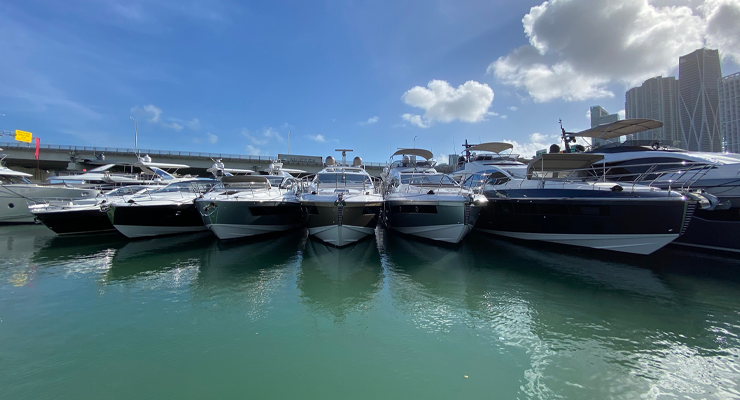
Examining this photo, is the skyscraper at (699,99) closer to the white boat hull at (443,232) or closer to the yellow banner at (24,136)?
the white boat hull at (443,232)

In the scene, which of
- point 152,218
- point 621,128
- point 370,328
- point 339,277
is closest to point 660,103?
point 621,128

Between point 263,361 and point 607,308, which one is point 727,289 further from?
point 263,361

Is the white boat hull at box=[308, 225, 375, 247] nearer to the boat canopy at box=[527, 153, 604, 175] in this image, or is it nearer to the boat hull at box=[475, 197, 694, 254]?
the boat hull at box=[475, 197, 694, 254]

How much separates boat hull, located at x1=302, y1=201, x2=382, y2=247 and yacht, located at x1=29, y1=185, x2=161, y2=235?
750 centimetres

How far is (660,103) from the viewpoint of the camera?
33.2 metres

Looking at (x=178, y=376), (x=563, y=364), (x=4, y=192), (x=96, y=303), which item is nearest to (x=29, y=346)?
(x=96, y=303)

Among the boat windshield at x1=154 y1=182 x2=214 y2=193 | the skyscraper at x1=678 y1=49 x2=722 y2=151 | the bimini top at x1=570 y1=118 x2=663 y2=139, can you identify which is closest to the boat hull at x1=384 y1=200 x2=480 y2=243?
the boat windshield at x1=154 y1=182 x2=214 y2=193

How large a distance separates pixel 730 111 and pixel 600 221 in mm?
32802

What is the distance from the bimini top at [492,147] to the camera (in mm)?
21328

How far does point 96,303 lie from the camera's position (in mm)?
5828

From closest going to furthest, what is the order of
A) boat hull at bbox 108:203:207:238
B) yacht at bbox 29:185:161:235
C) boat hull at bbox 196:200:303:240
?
boat hull at bbox 196:200:303:240
boat hull at bbox 108:203:207:238
yacht at bbox 29:185:161:235

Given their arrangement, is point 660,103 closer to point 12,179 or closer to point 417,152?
point 417,152

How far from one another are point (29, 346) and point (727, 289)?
12.7 meters

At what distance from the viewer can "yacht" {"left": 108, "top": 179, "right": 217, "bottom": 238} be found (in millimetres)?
11312
